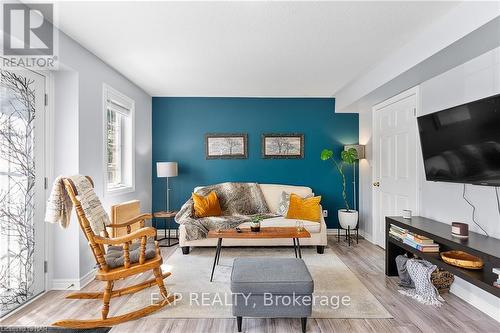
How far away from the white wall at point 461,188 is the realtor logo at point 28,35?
12.1ft

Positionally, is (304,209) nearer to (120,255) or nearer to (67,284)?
(120,255)

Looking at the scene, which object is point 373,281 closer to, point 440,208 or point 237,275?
point 440,208

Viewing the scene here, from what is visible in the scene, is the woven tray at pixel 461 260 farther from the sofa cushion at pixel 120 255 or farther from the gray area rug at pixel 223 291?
the sofa cushion at pixel 120 255

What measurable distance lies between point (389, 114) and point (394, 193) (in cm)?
114

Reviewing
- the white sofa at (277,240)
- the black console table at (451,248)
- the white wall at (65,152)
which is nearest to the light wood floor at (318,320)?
the white wall at (65,152)

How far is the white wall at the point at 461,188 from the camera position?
7.45 ft

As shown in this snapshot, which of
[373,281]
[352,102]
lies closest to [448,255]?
[373,281]

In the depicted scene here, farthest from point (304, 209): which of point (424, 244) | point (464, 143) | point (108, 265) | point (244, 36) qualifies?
point (108, 265)

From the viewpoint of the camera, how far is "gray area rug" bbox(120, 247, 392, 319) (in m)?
2.32

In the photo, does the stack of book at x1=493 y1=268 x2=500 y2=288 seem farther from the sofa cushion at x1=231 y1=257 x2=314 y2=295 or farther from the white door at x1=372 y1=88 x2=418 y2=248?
the white door at x1=372 y1=88 x2=418 y2=248

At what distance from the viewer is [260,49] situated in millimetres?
2965

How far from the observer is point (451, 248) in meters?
2.30

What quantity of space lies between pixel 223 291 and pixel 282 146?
117 inches

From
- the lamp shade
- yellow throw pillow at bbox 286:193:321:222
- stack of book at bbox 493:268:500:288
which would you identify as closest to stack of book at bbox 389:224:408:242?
stack of book at bbox 493:268:500:288
